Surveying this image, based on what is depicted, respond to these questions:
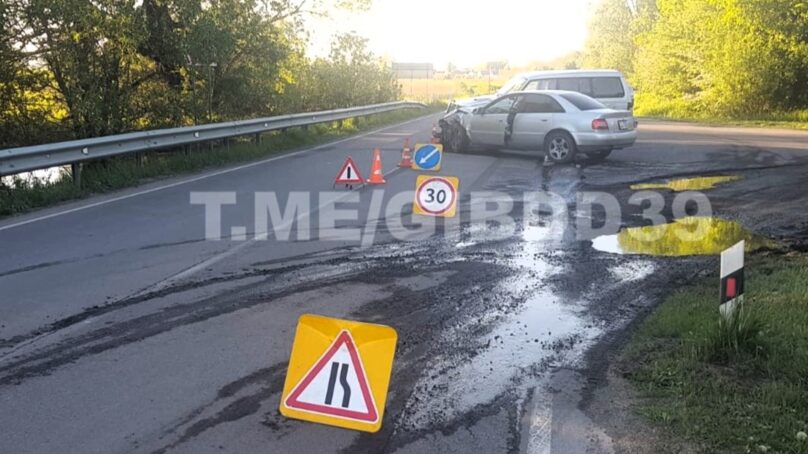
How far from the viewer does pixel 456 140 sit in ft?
58.9

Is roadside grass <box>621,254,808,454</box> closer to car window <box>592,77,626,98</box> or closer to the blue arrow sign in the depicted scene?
the blue arrow sign

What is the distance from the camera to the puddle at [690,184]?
480 inches

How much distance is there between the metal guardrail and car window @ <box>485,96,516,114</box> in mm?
6081

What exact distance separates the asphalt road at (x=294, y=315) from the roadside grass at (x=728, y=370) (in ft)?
1.12

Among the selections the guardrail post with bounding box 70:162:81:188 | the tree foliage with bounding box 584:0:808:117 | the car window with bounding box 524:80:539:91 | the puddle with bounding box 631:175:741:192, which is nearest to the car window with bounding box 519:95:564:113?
the puddle with bounding box 631:175:741:192

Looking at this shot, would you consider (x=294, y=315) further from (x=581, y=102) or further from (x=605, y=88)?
(x=605, y=88)

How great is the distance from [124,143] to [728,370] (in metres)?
12.3

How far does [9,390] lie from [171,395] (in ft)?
3.26

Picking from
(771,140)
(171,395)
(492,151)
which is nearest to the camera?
(171,395)

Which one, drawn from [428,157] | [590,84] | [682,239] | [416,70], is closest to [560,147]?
[428,157]

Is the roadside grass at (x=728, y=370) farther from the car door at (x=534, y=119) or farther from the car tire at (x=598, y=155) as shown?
the car door at (x=534, y=119)

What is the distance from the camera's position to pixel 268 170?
14898 millimetres

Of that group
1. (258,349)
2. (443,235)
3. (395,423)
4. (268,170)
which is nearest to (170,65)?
(268,170)

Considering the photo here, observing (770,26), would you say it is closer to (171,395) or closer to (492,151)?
(492,151)
